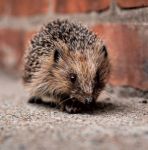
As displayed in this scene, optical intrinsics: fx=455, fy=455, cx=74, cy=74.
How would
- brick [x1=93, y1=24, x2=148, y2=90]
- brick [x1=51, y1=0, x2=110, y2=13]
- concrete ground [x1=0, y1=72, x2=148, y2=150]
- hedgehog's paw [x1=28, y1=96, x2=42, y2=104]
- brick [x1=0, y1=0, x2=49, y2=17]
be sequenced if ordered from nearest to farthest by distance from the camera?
concrete ground [x1=0, y1=72, x2=148, y2=150]
brick [x1=93, y1=24, x2=148, y2=90]
hedgehog's paw [x1=28, y1=96, x2=42, y2=104]
brick [x1=51, y1=0, x2=110, y2=13]
brick [x1=0, y1=0, x2=49, y2=17]

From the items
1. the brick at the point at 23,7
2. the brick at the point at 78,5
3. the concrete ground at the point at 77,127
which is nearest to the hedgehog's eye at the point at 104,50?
the concrete ground at the point at 77,127

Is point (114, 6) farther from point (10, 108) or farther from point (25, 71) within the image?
point (10, 108)

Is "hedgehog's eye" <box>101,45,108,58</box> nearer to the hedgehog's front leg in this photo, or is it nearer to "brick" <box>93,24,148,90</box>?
"brick" <box>93,24,148,90</box>

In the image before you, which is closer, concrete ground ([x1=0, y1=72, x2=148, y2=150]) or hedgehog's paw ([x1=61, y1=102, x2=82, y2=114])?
concrete ground ([x1=0, y1=72, x2=148, y2=150])

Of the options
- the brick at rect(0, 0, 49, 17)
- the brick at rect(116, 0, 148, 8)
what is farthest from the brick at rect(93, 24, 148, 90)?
the brick at rect(0, 0, 49, 17)

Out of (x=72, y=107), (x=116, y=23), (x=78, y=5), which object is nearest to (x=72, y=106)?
(x=72, y=107)

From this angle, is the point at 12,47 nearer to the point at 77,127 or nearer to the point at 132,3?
the point at 132,3

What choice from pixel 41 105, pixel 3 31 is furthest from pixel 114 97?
pixel 3 31
